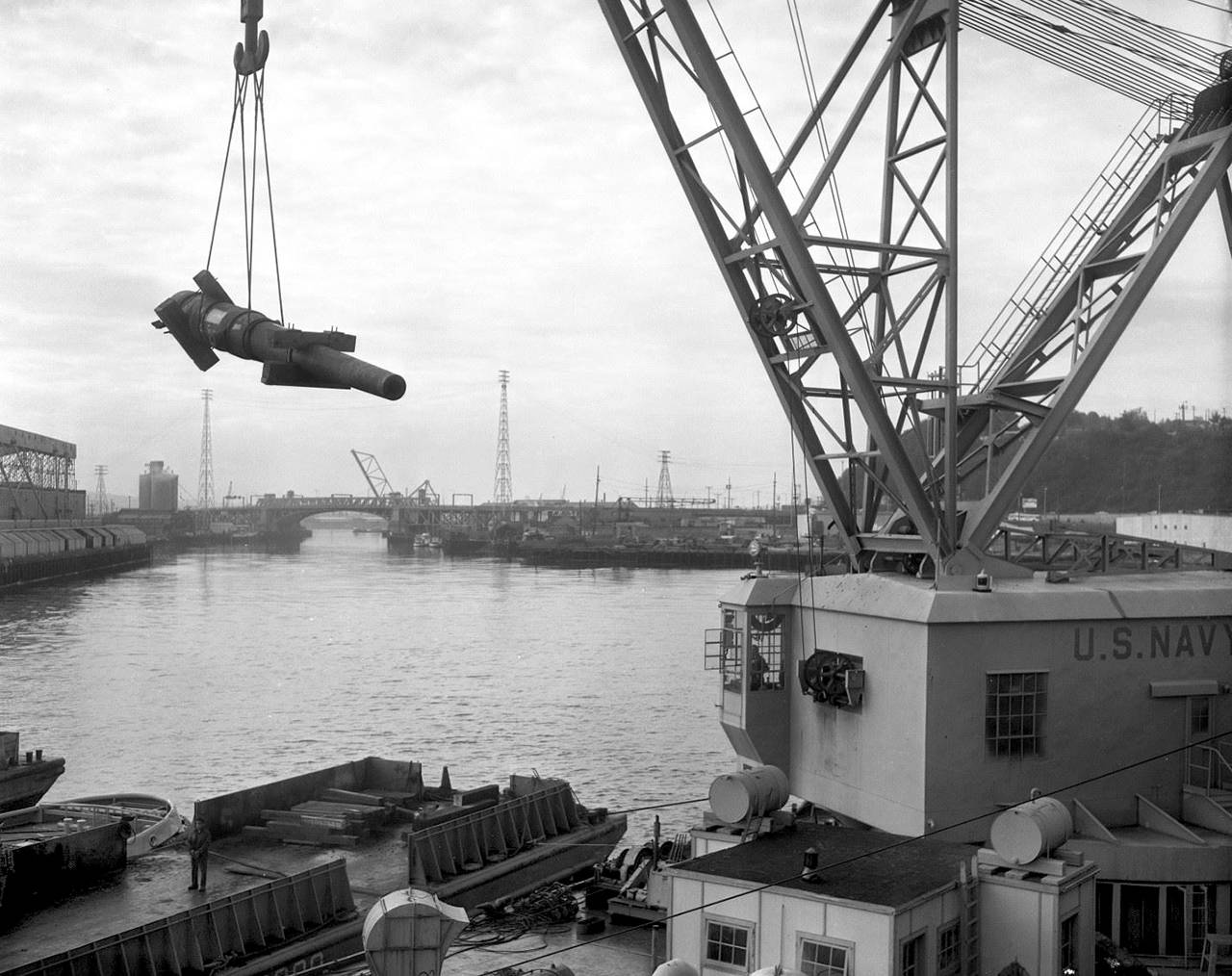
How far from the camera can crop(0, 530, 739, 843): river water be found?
3142 centimetres

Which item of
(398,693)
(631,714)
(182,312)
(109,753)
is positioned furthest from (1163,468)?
(182,312)

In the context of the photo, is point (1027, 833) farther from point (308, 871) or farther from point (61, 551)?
point (61, 551)

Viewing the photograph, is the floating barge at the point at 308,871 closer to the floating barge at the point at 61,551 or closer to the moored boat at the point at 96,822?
the moored boat at the point at 96,822

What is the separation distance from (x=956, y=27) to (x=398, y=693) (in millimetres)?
32826

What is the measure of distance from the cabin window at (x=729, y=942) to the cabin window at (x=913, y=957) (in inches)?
49.1

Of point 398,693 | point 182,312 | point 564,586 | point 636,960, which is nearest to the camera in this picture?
point 182,312

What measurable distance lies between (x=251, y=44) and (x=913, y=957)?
827 centimetres

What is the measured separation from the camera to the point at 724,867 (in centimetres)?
1069

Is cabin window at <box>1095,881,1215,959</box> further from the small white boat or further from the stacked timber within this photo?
A: the small white boat

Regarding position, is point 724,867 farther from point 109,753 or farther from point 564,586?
point 564,586

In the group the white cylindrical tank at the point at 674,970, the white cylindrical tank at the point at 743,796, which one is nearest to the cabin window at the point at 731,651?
the white cylindrical tank at the point at 743,796

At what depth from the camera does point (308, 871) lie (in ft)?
50.7

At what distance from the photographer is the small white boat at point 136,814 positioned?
1828 cm

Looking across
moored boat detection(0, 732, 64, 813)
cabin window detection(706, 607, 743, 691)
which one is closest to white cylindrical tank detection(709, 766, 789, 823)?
cabin window detection(706, 607, 743, 691)
